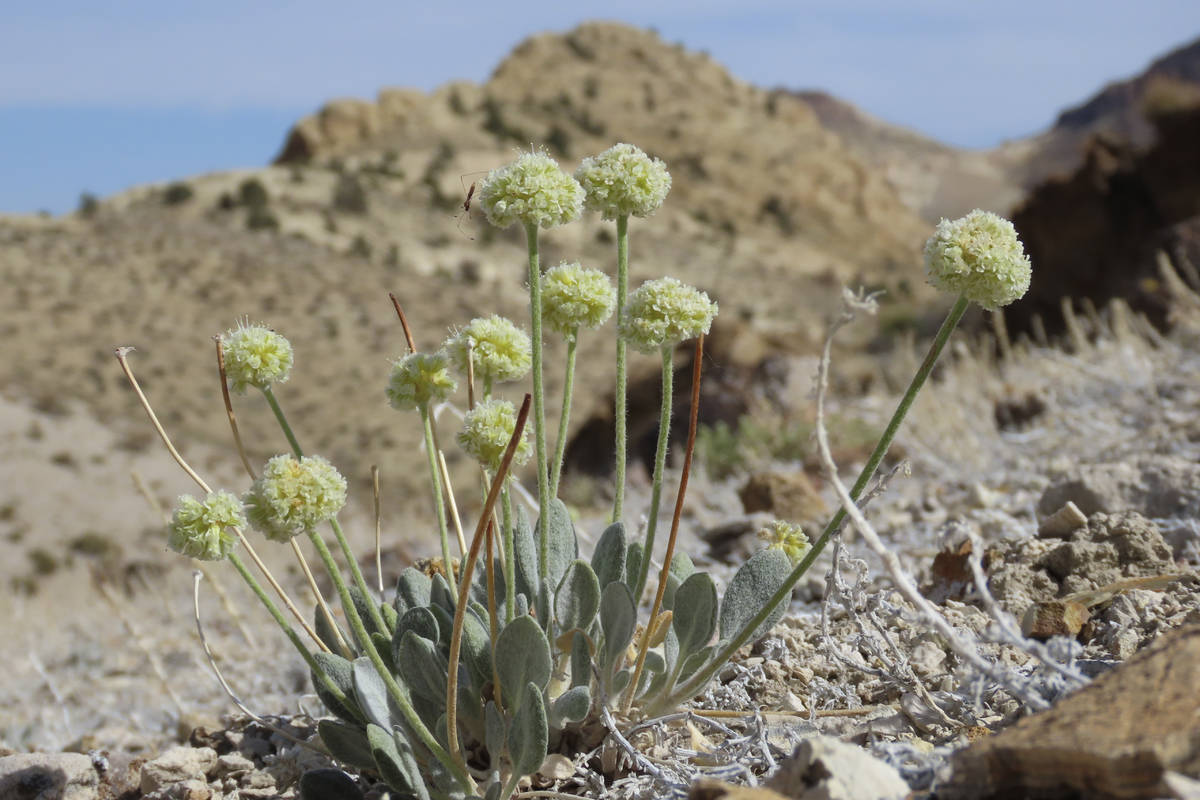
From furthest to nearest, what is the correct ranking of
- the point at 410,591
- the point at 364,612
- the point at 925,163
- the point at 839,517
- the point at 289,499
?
the point at 925,163, the point at 364,612, the point at 410,591, the point at 839,517, the point at 289,499

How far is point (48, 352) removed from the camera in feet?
78.8

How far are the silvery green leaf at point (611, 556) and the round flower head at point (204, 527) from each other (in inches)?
33.4

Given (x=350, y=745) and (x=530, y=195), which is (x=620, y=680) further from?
(x=530, y=195)

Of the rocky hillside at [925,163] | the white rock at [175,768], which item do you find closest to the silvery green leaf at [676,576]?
the white rock at [175,768]

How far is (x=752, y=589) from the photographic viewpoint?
2.51 meters

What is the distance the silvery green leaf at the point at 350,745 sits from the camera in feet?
7.50

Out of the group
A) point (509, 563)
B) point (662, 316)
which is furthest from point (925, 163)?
point (509, 563)

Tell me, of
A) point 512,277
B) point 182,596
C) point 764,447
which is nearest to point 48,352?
point 512,277

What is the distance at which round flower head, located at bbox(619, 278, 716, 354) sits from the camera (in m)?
2.12

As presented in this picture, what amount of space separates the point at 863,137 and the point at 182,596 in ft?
364

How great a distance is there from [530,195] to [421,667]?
41.4 inches

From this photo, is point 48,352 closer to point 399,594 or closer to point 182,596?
point 182,596

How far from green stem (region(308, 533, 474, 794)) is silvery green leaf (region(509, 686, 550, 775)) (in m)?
0.15

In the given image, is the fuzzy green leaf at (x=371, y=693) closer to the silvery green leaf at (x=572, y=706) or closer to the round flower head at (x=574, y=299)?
the silvery green leaf at (x=572, y=706)
